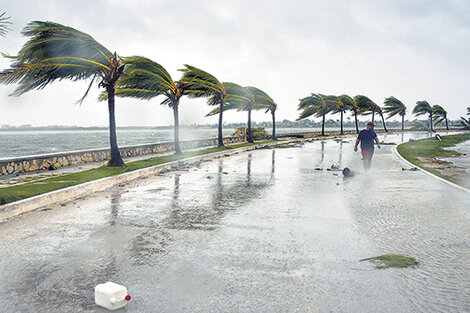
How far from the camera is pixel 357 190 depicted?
10688 mm

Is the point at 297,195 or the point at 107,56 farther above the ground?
the point at 107,56

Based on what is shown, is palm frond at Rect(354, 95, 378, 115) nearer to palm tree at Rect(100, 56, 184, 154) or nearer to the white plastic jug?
palm tree at Rect(100, 56, 184, 154)

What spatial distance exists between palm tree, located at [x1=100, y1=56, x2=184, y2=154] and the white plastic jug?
48.4ft

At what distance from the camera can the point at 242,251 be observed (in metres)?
5.34

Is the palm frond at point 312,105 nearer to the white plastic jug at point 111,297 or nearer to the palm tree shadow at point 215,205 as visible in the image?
the palm tree shadow at point 215,205

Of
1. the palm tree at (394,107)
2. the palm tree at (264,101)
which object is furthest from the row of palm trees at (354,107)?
the palm tree at (264,101)

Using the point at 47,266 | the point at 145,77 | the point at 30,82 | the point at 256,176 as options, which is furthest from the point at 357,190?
the point at 145,77

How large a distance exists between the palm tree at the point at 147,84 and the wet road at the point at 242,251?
10521mm

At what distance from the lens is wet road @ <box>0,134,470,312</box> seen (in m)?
3.85

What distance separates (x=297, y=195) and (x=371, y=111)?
80.0 meters

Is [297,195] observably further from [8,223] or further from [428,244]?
[8,223]

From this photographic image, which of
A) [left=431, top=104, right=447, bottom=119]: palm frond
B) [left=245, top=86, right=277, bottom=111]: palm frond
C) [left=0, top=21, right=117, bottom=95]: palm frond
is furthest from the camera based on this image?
[left=431, top=104, right=447, bottom=119]: palm frond

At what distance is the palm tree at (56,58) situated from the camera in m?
13.1

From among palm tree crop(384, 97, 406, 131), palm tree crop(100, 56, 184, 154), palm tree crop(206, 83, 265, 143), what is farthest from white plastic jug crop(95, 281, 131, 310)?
palm tree crop(384, 97, 406, 131)
